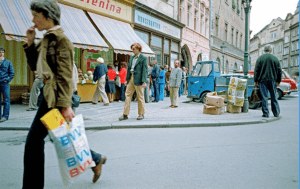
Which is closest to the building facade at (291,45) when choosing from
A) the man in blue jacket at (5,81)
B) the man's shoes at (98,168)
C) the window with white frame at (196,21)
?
the window with white frame at (196,21)

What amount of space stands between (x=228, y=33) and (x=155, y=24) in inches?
728

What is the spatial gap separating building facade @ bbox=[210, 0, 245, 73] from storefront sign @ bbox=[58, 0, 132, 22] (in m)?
14.5

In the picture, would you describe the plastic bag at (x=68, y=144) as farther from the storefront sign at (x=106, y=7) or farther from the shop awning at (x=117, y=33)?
the storefront sign at (x=106, y=7)

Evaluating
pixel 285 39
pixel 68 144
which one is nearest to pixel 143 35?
pixel 68 144

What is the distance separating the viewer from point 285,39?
73.5 m

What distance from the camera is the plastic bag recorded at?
7.53 ft

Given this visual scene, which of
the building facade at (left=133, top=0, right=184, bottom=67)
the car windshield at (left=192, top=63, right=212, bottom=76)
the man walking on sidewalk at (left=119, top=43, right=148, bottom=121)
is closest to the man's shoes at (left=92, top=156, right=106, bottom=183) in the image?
the man walking on sidewalk at (left=119, top=43, right=148, bottom=121)

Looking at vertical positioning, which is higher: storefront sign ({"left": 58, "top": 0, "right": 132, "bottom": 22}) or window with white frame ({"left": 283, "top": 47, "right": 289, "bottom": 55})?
window with white frame ({"left": 283, "top": 47, "right": 289, "bottom": 55})

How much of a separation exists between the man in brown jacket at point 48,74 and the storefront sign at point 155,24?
13.5 metres

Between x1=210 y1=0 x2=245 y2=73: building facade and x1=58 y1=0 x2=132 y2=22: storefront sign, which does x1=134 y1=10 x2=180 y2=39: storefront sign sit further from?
x1=210 y1=0 x2=245 y2=73: building facade

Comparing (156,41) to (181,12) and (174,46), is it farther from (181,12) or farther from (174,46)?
(181,12)

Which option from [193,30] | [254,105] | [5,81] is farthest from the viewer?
[193,30]

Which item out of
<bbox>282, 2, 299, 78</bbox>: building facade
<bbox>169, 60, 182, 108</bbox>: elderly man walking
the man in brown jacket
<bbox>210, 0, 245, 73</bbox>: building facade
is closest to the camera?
the man in brown jacket

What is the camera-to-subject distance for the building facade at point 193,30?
73.3 ft
